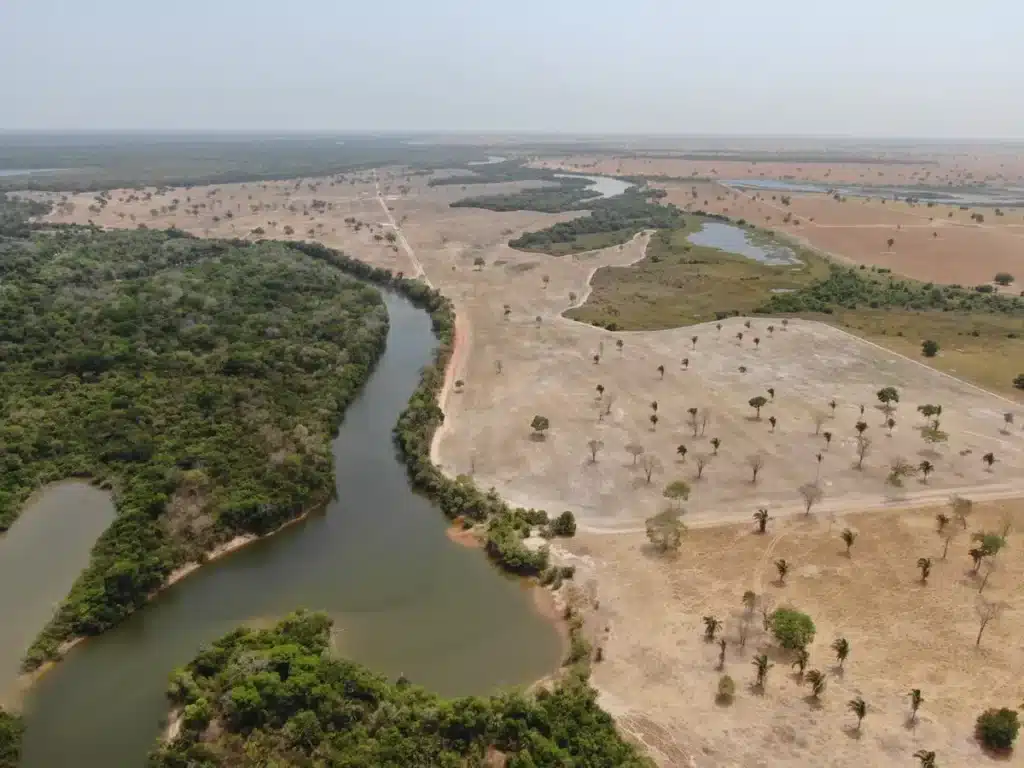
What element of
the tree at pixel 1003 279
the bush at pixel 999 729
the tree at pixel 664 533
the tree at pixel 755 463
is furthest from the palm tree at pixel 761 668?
the tree at pixel 1003 279

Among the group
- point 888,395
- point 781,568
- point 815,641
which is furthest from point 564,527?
point 888,395

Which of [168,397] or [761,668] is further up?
[168,397]

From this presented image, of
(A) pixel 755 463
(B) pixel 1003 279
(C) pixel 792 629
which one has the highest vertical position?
(B) pixel 1003 279

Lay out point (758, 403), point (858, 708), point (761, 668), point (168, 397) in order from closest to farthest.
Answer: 1. point (858, 708)
2. point (761, 668)
3. point (168, 397)
4. point (758, 403)

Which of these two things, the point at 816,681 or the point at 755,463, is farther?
the point at 755,463

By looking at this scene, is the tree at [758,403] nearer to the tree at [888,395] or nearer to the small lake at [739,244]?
the tree at [888,395]

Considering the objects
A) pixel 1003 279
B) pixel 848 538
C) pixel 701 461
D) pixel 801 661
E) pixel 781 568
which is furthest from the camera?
pixel 1003 279

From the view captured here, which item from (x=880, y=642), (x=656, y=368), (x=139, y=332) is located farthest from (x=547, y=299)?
(x=880, y=642)

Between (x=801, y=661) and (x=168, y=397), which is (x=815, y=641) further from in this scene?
(x=168, y=397)

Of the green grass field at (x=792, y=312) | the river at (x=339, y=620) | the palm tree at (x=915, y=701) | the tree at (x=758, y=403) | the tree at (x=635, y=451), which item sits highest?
the green grass field at (x=792, y=312)
